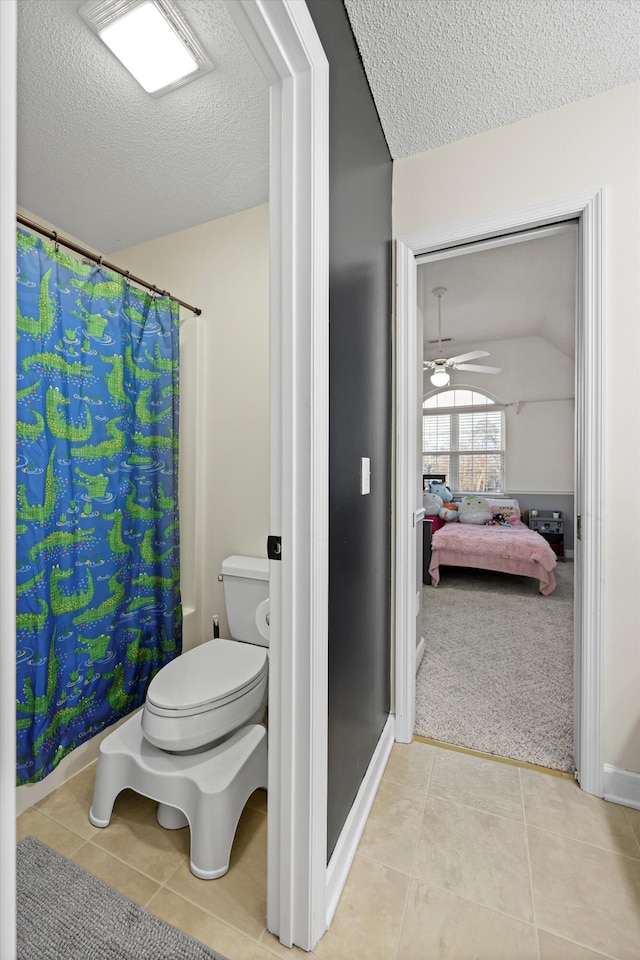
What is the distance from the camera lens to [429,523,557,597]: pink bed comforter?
3.91m

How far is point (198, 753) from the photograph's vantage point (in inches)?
55.1

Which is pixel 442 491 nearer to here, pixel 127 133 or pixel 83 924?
pixel 127 133

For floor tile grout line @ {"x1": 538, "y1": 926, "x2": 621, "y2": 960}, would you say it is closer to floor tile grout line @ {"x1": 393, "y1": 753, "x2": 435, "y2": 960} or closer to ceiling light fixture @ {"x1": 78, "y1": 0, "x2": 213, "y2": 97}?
floor tile grout line @ {"x1": 393, "y1": 753, "x2": 435, "y2": 960}

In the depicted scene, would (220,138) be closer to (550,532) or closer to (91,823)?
(91,823)

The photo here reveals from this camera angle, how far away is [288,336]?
987 mm

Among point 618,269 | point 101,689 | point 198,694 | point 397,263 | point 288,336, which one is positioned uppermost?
point 397,263

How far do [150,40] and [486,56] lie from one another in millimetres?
1066

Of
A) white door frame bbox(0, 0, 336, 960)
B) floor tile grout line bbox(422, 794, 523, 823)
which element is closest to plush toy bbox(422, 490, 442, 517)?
floor tile grout line bbox(422, 794, 523, 823)

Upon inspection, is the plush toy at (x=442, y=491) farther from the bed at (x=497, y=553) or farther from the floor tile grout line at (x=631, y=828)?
the floor tile grout line at (x=631, y=828)

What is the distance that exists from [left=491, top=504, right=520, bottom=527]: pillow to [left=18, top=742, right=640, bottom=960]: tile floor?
4101mm

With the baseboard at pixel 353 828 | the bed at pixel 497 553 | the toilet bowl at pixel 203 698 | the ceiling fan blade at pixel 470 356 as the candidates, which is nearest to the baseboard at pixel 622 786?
the baseboard at pixel 353 828

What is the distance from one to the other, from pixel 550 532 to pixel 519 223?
15.8 feet

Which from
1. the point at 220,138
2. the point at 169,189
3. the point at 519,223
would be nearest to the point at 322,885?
the point at 519,223

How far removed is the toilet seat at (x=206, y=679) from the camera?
1312 mm
